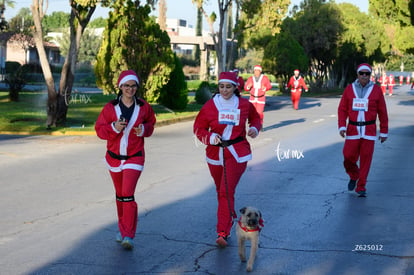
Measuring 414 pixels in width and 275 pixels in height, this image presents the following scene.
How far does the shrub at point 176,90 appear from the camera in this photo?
27422 mm

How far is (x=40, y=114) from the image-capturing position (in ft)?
77.1

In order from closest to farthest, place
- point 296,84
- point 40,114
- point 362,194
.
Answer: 1. point 362,194
2. point 40,114
3. point 296,84

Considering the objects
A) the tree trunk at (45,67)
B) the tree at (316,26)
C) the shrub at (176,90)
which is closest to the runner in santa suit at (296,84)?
the shrub at (176,90)

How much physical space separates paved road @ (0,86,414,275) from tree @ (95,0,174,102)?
8165 mm

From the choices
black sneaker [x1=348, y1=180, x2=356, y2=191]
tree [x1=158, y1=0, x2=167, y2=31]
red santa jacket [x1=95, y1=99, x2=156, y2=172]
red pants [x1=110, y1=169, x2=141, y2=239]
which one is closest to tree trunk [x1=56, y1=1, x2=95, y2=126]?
black sneaker [x1=348, y1=180, x2=356, y2=191]

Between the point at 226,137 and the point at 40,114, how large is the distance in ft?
→ 56.4

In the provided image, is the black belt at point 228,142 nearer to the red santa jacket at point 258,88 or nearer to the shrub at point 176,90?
the red santa jacket at point 258,88

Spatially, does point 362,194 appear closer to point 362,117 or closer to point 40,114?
point 362,117

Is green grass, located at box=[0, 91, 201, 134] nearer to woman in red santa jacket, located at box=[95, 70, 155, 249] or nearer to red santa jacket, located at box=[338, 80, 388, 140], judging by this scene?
red santa jacket, located at box=[338, 80, 388, 140]

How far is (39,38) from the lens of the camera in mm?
19359

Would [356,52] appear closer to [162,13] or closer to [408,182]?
[162,13]

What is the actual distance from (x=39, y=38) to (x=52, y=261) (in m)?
13.8

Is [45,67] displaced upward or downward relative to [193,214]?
upward

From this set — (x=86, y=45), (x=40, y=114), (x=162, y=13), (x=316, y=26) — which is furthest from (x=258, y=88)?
(x=86, y=45)
